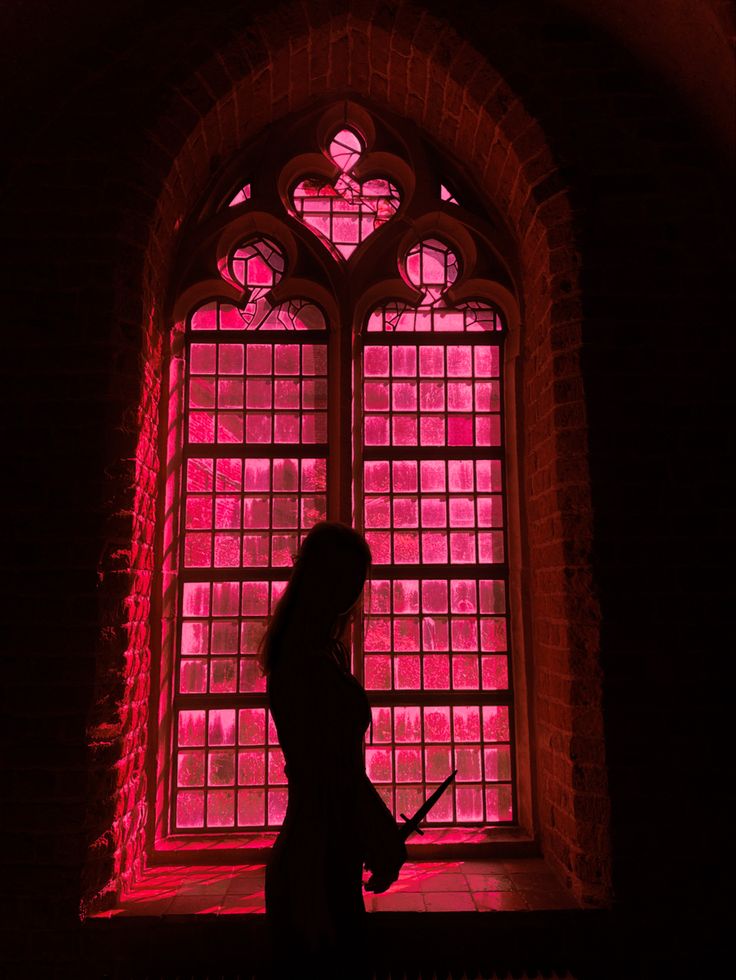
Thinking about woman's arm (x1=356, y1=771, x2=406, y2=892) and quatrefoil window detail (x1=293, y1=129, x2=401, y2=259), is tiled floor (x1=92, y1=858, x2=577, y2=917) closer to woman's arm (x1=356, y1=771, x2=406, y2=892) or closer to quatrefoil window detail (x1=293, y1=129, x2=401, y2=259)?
woman's arm (x1=356, y1=771, x2=406, y2=892)

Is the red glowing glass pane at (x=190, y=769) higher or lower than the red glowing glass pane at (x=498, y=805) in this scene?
higher

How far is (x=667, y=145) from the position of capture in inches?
131

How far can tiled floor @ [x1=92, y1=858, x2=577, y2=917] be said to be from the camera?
2852 mm

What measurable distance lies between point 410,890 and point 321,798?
1.33 metres

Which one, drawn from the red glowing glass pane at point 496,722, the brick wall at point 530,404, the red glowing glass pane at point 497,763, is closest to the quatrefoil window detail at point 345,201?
the brick wall at point 530,404

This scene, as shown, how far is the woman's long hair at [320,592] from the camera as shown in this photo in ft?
7.01

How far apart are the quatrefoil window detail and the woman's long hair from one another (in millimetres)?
2444

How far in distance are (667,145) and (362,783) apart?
3.18 meters

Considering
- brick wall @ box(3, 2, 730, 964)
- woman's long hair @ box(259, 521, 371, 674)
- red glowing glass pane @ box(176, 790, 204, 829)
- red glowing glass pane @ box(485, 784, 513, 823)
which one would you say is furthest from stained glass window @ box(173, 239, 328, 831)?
woman's long hair @ box(259, 521, 371, 674)

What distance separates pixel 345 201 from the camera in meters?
4.04

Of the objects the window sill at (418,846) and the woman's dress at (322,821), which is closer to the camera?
the woman's dress at (322,821)

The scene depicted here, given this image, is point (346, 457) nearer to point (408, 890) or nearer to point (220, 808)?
point (220, 808)

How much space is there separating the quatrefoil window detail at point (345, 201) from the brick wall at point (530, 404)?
1.78ft

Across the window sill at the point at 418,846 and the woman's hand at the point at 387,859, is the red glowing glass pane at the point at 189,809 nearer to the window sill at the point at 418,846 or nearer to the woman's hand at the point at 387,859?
the window sill at the point at 418,846
